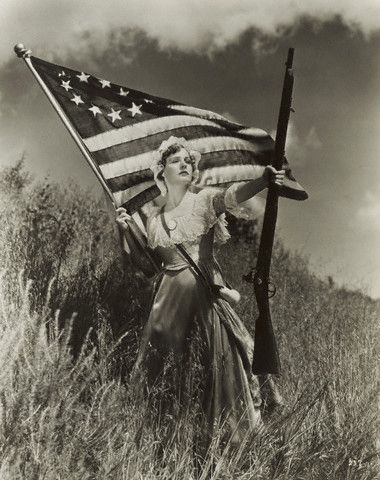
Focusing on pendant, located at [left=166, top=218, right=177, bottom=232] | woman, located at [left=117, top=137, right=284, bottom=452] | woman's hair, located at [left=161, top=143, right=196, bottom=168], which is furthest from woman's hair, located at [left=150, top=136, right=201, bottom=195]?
pendant, located at [left=166, top=218, right=177, bottom=232]

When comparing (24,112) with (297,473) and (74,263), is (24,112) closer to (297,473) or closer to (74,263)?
(74,263)

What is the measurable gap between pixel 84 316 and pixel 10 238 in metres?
1.09

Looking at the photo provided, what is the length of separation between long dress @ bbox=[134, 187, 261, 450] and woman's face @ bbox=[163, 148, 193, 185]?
15 cm

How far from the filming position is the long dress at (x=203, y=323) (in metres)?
4.12

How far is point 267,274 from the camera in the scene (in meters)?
4.32

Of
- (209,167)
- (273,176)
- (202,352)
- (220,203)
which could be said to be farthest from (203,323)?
(209,167)

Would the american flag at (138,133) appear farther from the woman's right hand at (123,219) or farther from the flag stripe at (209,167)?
the woman's right hand at (123,219)

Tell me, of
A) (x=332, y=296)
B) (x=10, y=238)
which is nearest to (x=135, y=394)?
(x=10, y=238)

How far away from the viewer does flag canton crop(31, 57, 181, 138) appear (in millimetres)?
4945

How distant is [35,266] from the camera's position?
5648 millimetres

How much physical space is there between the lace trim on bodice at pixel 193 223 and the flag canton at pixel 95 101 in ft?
2.97

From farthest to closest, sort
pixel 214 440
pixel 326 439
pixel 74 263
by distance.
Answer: pixel 74 263
pixel 326 439
pixel 214 440

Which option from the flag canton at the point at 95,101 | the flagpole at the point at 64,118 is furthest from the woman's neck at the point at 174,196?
the flag canton at the point at 95,101

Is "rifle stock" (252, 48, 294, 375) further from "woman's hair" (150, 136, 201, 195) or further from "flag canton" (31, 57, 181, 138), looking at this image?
"flag canton" (31, 57, 181, 138)
